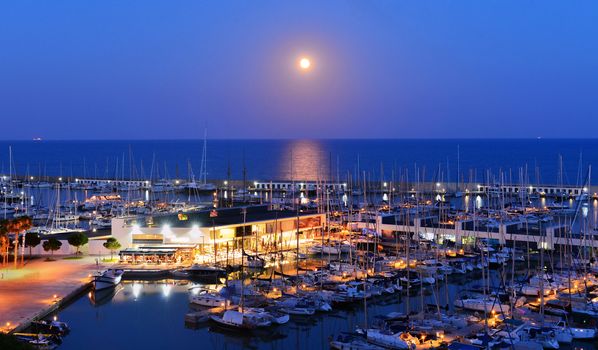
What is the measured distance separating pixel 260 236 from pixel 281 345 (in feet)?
51.9

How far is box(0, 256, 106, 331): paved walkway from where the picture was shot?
2342cm

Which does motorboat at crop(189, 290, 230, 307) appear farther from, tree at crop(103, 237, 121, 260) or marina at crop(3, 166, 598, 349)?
tree at crop(103, 237, 121, 260)

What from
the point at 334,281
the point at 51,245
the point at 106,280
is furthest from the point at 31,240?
the point at 334,281

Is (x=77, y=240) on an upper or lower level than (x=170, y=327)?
upper

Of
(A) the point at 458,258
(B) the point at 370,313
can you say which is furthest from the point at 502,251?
(B) the point at 370,313

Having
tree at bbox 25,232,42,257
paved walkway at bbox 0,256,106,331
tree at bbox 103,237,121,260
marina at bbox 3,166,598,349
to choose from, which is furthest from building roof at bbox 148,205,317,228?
tree at bbox 25,232,42,257

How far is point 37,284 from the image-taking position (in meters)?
27.7

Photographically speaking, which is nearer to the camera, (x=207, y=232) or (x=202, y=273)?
(x=202, y=273)

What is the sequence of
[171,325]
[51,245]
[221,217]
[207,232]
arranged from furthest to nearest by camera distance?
1. [221,217]
2. [207,232]
3. [51,245]
4. [171,325]

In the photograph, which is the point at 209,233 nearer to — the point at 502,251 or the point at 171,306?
the point at 171,306

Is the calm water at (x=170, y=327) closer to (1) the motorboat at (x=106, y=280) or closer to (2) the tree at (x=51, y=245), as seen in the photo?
(1) the motorboat at (x=106, y=280)

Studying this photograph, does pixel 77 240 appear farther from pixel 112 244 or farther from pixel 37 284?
pixel 37 284

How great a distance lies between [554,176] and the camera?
108 meters

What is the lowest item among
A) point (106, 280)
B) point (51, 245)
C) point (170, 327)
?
point (170, 327)
